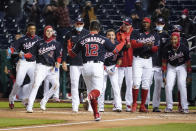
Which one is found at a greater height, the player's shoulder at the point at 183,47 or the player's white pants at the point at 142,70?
the player's shoulder at the point at 183,47

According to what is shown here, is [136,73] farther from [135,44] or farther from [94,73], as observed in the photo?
[94,73]

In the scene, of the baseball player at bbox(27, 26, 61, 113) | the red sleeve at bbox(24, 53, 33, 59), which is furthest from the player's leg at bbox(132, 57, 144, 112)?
the red sleeve at bbox(24, 53, 33, 59)

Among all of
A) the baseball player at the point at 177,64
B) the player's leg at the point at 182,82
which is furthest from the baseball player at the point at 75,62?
the player's leg at the point at 182,82

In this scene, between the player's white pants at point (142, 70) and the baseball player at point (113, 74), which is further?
the baseball player at point (113, 74)

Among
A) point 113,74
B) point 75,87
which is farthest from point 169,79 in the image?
point 75,87

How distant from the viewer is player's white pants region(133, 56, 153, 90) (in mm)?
13000

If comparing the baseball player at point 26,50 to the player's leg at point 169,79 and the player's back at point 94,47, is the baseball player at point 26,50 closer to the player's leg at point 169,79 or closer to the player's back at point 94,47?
the player's back at point 94,47

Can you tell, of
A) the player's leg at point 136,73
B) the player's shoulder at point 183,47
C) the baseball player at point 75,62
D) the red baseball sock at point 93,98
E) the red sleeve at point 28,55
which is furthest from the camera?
the red sleeve at point 28,55

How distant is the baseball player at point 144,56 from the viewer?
1297 centimetres

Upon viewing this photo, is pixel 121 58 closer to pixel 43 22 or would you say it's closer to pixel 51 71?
pixel 51 71

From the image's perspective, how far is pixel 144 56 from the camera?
42.8 ft

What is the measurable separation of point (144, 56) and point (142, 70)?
0.35 m

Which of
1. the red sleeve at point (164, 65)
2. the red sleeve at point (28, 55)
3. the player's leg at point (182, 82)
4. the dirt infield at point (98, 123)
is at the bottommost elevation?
the dirt infield at point (98, 123)

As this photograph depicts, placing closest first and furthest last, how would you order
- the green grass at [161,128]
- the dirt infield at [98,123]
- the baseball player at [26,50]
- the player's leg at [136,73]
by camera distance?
the green grass at [161,128], the dirt infield at [98,123], the player's leg at [136,73], the baseball player at [26,50]
